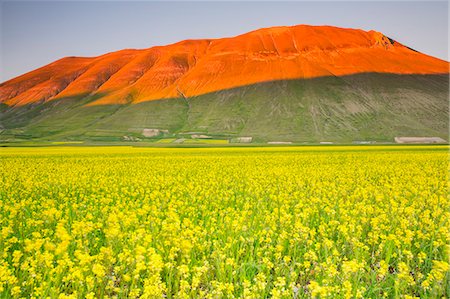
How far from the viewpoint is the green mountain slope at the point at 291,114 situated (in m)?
149

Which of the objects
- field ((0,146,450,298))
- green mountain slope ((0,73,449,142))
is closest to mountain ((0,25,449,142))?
green mountain slope ((0,73,449,142))

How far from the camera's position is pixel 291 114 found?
159375mm

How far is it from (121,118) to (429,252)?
176 metres

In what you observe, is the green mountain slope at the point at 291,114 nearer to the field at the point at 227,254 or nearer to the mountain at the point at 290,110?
the mountain at the point at 290,110

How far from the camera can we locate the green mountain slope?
14888 centimetres

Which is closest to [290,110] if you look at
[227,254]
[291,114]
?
[291,114]

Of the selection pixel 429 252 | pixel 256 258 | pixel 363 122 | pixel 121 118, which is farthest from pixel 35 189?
pixel 121 118

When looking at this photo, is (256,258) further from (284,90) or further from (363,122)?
(284,90)

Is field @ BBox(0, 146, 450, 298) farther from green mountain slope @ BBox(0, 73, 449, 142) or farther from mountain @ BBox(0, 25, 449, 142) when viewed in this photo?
mountain @ BBox(0, 25, 449, 142)

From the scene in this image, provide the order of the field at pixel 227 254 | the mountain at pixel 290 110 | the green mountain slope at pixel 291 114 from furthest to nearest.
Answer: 1. the mountain at pixel 290 110
2. the green mountain slope at pixel 291 114
3. the field at pixel 227 254

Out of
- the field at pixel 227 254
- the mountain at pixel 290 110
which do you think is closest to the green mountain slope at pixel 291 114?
the mountain at pixel 290 110

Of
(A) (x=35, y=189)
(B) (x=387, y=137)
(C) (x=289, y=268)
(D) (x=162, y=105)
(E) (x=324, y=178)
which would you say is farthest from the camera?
(D) (x=162, y=105)

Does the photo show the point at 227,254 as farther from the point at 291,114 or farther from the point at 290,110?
the point at 290,110

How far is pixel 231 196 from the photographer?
1580cm
